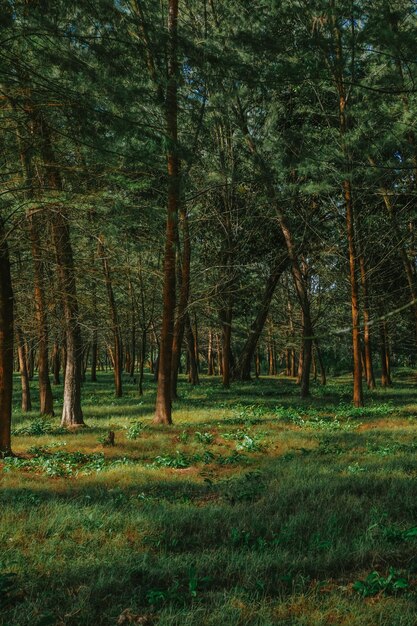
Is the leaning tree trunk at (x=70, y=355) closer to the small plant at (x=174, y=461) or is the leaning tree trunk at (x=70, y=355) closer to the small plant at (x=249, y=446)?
the small plant at (x=174, y=461)

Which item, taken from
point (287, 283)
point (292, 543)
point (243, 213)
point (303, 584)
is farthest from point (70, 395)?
point (287, 283)

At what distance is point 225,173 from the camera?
50.9 feet

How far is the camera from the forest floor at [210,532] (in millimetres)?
3613

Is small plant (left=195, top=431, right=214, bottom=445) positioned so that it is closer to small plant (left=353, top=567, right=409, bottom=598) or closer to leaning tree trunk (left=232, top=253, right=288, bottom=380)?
small plant (left=353, top=567, right=409, bottom=598)

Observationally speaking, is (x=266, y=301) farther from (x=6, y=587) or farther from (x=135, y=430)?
(x=6, y=587)

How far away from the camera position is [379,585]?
3916 millimetres

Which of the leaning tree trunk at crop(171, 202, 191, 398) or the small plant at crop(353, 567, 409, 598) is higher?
the leaning tree trunk at crop(171, 202, 191, 398)

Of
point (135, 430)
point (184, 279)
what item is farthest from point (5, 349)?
point (184, 279)

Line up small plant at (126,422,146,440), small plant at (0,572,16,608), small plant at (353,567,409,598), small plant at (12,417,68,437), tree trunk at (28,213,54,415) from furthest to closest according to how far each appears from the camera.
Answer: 1. tree trunk at (28,213,54,415)
2. small plant at (12,417,68,437)
3. small plant at (126,422,146,440)
4. small plant at (353,567,409,598)
5. small plant at (0,572,16,608)

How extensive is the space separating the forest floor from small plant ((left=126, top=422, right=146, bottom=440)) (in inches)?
18.4

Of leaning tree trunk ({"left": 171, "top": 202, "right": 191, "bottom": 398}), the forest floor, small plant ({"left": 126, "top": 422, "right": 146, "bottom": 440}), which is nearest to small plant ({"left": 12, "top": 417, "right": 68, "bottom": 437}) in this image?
the forest floor

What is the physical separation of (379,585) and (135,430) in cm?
840

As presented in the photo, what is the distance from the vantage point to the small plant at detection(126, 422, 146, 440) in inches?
445

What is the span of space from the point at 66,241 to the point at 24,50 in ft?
21.4
